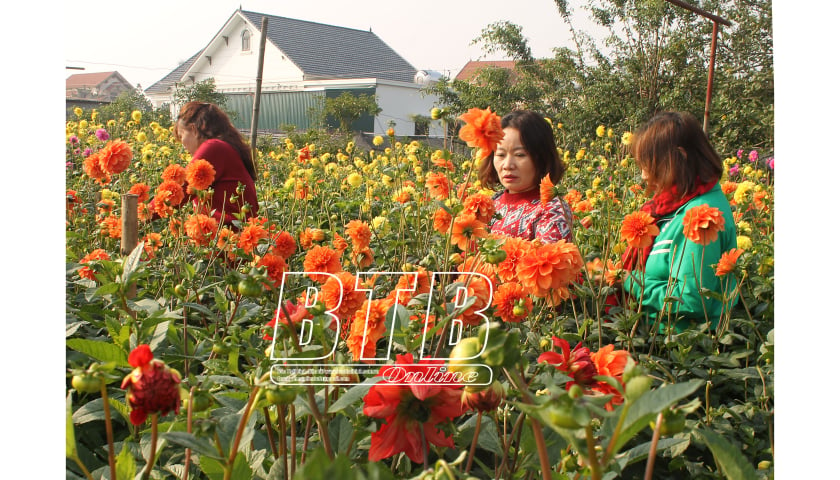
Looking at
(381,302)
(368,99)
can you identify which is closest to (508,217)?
(368,99)

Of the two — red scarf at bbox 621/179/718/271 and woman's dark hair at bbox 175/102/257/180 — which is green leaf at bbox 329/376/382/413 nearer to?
woman's dark hair at bbox 175/102/257/180

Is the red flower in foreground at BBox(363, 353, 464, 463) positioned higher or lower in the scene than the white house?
lower

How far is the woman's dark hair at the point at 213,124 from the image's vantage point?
43.3 inches

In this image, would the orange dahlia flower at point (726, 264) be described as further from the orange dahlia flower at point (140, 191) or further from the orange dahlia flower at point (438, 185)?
the orange dahlia flower at point (140, 191)

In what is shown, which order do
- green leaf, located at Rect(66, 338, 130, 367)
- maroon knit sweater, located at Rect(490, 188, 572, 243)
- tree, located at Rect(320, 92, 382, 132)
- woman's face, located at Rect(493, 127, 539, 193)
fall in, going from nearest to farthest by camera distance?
green leaf, located at Rect(66, 338, 130, 367), tree, located at Rect(320, 92, 382, 132), maroon knit sweater, located at Rect(490, 188, 572, 243), woman's face, located at Rect(493, 127, 539, 193)

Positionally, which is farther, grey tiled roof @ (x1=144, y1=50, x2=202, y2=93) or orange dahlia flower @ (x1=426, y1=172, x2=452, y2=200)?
orange dahlia flower @ (x1=426, y1=172, x2=452, y2=200)

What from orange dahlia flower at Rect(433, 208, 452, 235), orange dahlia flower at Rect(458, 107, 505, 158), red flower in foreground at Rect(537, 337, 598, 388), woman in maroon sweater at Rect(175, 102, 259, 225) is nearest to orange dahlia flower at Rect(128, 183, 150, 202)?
woman in maroon sweater at Rect(175, 102, 259, 225)

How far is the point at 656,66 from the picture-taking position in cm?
89

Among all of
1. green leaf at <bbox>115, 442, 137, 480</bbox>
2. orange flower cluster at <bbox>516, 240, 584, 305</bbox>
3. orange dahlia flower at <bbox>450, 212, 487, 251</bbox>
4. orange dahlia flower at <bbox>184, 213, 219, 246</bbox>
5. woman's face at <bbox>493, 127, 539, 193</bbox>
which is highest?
woman's face at <bbox>493, 127, 539, 193</bbox>

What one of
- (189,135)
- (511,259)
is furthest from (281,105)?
(189,135)

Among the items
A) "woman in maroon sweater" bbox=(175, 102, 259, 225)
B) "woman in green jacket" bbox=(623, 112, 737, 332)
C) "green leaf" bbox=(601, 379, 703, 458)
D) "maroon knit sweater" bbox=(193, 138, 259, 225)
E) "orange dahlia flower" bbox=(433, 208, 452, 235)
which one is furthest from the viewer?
"maroon knit sweater" bbox=(193, 138, 259, 225)

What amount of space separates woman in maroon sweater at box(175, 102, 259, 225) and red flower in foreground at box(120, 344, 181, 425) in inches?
40.9

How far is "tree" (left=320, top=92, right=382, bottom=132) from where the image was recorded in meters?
0.82

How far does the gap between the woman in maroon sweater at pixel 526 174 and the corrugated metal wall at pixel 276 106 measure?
1.43 ft
